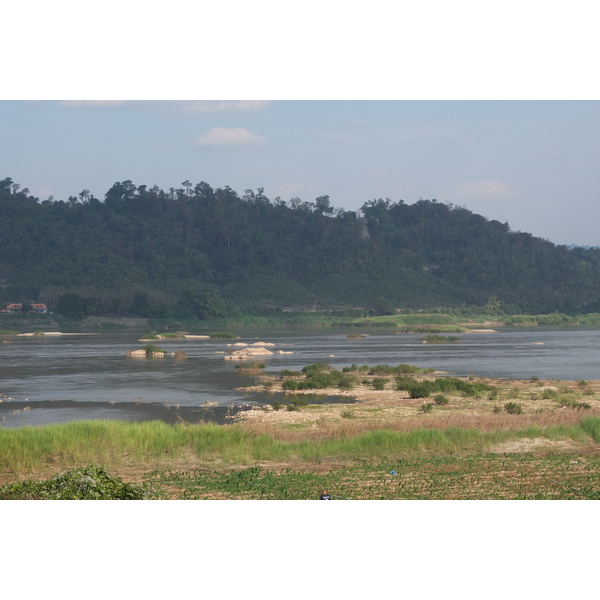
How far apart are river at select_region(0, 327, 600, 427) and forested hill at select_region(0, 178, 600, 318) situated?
41516mm

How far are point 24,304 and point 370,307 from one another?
3834 cm

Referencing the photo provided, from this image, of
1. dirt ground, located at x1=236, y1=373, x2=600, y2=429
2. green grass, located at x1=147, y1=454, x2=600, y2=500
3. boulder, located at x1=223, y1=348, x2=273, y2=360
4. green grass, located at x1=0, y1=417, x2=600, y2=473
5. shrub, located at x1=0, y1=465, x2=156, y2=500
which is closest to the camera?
shrub, located at x1=0, y1=465, x2=156, y2=500

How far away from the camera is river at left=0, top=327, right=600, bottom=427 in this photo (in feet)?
68.5

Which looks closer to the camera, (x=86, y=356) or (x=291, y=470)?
(x=291, y=470)

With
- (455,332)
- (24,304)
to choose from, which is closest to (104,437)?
(455,332)

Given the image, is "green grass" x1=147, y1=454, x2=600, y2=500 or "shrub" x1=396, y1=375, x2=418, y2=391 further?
"shrub" x1=396, y1=375, x2=418, y2=391

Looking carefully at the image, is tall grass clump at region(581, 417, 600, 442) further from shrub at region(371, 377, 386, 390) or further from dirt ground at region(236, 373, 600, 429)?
shrub at region(371, 377, 386, 390)

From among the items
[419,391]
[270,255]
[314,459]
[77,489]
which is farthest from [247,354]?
[270,255]

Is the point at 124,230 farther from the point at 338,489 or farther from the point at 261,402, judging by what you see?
the point at 338,489

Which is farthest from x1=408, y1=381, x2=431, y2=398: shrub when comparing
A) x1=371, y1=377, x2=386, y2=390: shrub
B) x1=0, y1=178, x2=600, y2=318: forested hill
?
x1=0, y1=178, x2=600, y2=318: forested hill

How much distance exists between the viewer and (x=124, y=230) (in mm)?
110812

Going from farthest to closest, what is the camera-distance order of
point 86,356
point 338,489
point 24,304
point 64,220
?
point 64,220 < point 24,304 < point 86,356 < point 338,489

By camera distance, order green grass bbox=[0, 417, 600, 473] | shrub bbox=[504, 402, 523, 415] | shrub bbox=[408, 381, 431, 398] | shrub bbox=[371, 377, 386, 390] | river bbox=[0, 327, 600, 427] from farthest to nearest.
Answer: shrub bbox=[371, 377, 386, 390] < shrub bbox=[408, 381, 431, 398] < river bbox=[0, 327, 600, 427] < shrub bbox=[504, 402, 523, 415] < green grass bbox=[0, 417, 600, 473]

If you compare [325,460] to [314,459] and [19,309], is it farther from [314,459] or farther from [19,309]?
[19,309]
